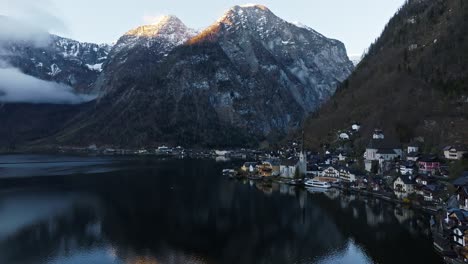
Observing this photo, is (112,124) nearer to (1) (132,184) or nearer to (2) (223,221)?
(1) (132,184)

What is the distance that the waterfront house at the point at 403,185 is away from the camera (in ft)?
164

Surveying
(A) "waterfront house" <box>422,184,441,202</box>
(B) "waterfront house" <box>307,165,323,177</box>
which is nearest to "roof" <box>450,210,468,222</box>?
(A) "waterfront house" <box>422,184,441,202</box>

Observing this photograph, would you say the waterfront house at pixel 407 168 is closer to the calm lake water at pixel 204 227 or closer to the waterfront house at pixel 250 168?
the calm lake water at pixel 204 227

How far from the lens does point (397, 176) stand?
52000mm

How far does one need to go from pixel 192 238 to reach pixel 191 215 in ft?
30.1

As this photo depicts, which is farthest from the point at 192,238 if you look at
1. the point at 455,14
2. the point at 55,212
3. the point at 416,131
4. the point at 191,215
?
the point at 455,14

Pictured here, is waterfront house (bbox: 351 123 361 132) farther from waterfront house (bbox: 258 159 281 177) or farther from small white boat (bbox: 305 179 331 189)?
small white boat (bbox: 305 179 331 189)

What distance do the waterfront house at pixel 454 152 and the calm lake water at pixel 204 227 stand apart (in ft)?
41.6

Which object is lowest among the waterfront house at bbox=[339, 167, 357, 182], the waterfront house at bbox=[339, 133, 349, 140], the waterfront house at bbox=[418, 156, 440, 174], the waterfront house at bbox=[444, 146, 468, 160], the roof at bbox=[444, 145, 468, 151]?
the waterfront house at bbox=[339, 167, 357, 182]

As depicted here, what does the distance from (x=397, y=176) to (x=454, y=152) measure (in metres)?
8.59

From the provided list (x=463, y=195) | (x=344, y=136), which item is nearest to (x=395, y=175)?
(x=463, y=195)

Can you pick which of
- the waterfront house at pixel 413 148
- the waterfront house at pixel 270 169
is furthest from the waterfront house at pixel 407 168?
the waterfront house at pixel 270 169

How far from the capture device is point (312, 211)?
47125 millimetres

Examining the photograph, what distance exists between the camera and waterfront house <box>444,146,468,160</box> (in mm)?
52312
